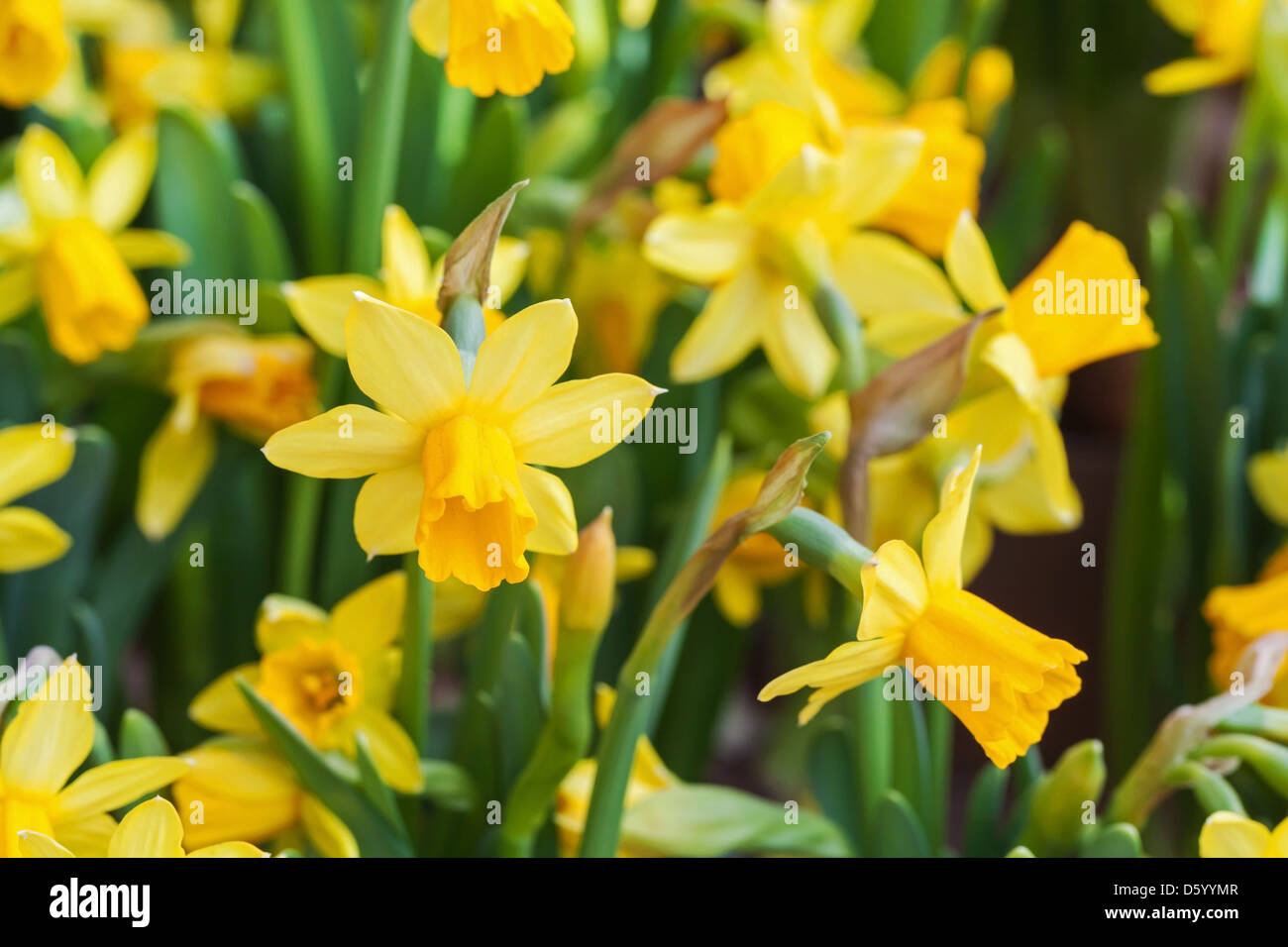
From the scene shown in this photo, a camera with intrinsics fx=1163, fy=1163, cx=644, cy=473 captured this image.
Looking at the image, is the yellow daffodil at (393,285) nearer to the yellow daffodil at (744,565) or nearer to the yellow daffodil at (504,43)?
the yellow daffodil at (504,43)

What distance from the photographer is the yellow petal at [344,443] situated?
472mm

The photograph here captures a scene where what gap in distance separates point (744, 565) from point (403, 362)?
445mm

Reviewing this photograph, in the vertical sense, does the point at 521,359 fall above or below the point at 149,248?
below

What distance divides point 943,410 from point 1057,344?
0.12 meters

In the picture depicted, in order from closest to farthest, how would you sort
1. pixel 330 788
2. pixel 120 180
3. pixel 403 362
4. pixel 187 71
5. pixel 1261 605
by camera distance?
pixel 403 362 < pixel 330 788 < pixel 1261 605 < pixel 120 180 < pixel 187 71

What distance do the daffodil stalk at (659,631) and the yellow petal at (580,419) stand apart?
62 millimetres

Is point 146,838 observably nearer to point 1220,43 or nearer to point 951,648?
point 951,648

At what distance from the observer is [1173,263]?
866mm

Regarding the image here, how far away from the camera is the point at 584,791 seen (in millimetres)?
668

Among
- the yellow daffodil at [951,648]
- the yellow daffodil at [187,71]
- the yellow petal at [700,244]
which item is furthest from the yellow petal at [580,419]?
the yellow daffodil at [187,71]

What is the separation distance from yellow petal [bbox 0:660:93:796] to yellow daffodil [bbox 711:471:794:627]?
0.42 meters

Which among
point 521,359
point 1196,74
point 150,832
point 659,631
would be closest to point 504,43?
point 521,359

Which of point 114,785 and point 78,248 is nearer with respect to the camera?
point 114,785
